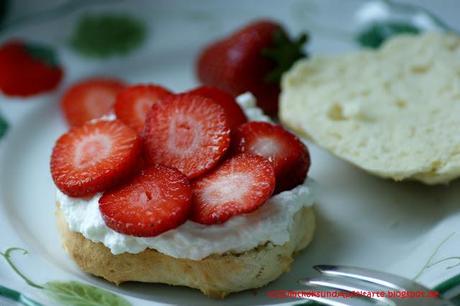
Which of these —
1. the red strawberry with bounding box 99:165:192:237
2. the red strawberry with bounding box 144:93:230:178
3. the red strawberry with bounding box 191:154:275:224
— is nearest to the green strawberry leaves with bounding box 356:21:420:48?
the red strawberry with bounding box 144:93:230:178

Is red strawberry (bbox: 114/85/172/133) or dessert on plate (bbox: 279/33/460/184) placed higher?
red strawberry (bbox: 114/85/172/133)

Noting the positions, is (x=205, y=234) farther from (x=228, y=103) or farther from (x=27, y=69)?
(x=27, y=69)

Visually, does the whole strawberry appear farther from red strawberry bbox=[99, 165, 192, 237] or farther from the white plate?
red strawberry bbox=[99, 165, 192, 237]

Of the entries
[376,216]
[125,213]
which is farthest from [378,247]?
[125,213]

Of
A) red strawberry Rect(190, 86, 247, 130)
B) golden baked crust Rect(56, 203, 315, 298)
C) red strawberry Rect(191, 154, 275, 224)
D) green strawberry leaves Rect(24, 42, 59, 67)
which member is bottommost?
golden baked crust Rect(56, 203, 315, 298)

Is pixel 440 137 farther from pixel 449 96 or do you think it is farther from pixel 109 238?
pixel 109 238
